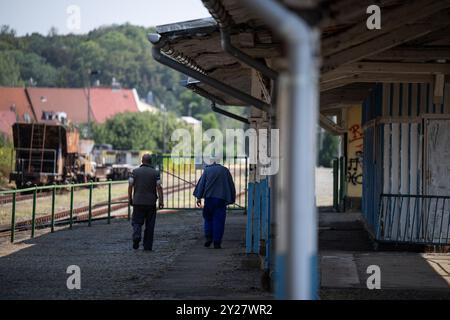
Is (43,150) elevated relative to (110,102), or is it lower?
lower

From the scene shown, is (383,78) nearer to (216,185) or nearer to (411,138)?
(411,138)

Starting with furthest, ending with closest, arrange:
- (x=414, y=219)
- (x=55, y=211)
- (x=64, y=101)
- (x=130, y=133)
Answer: (x=64, y=101) → (x=130, y=133) → (x=55, y=211) → (x=414, y=219)

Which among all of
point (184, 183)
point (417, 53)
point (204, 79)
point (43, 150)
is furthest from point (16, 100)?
point (417, 53)

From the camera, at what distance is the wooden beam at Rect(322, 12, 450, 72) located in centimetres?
1067

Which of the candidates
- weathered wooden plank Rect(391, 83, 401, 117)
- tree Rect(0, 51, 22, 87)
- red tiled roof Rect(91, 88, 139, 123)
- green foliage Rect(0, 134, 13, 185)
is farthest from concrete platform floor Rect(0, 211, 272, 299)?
tree Rect(0, 51, 22, 87)

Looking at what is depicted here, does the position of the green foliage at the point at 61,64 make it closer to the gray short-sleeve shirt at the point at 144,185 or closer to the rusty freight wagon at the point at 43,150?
the rusty freight wagon at the point at 43,150

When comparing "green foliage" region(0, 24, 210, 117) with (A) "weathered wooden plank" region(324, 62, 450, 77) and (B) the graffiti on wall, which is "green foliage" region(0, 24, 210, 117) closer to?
(B) the graffiti on wall

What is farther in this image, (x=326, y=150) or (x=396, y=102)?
(x=326, y=150)

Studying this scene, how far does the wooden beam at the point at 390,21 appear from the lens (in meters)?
10.4

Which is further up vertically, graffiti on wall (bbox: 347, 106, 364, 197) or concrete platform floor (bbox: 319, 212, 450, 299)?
graffiti on wall (bbox: 347, 106, 364, 197)

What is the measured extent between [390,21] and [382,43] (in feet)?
1.70

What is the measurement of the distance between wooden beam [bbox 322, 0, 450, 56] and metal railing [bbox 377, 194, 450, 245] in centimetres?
553

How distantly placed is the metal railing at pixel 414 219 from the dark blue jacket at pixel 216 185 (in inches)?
103

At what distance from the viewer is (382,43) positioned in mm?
11148
